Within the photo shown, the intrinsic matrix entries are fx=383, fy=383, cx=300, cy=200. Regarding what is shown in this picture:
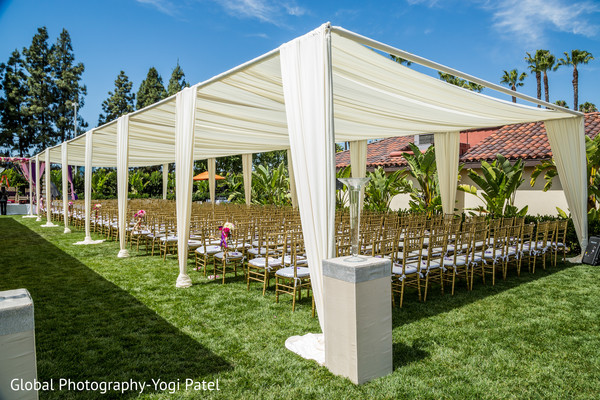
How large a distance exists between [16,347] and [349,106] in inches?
244

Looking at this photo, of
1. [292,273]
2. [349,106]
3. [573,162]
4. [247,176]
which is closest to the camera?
[292,273]

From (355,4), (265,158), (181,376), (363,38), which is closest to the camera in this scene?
(181,376)

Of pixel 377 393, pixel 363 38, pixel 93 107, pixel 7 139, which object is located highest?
pixel 93 107

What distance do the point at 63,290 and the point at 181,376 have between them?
12.4 ft

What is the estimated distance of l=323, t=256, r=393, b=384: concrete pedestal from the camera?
3113 millimetres

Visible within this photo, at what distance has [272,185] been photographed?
1730 cm

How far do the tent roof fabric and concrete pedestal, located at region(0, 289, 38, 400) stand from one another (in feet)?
10.9

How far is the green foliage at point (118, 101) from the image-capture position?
40688 mm

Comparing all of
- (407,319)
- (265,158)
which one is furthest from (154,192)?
(407,319)

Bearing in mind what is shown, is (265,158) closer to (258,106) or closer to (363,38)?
(258,106)

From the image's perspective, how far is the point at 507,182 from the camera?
9.75 metres

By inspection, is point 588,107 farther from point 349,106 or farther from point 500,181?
point 349,106

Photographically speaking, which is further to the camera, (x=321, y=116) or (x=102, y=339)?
(x=102, y=339)

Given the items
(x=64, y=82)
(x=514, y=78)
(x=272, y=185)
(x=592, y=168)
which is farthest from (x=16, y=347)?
(x=64, y=82)
